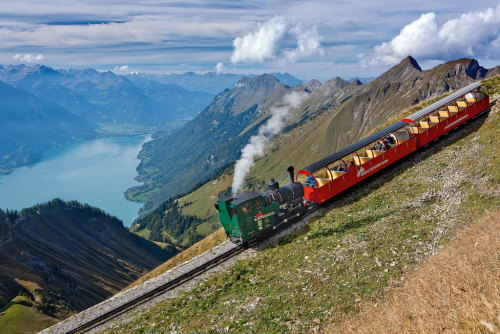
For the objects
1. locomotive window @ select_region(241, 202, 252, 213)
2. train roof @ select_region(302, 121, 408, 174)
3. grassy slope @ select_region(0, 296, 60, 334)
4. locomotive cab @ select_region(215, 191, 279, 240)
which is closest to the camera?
locomotive cab @ select_region(215, 191, 279, 240)

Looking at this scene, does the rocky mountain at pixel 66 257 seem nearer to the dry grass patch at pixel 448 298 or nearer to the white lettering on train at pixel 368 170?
the white lettering on train at pixel 368 170

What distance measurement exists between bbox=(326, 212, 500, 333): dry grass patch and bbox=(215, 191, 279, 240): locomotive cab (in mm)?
11745

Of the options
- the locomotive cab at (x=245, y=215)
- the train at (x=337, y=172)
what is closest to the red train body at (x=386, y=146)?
the train at (x=337, y=172)

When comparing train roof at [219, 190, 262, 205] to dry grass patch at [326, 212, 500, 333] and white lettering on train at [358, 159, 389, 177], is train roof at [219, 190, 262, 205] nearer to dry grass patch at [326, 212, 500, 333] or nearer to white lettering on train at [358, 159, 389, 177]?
white lettering on train at [358, 159, 389, 177]

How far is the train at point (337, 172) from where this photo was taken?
2359 cm

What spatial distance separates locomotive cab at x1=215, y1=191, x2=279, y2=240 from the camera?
2278 cm

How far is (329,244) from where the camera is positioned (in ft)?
65.5

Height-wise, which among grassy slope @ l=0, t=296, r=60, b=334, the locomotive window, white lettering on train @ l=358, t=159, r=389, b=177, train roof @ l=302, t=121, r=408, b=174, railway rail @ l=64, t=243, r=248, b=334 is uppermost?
train roof @ l=302, t=121, r=408, b=174

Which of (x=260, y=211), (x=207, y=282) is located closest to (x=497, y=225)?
(x=260, y=211)

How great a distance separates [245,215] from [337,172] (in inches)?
408

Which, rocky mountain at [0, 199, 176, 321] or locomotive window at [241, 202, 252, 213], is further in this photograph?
rocky mountain at [0, 199, 176, 321]

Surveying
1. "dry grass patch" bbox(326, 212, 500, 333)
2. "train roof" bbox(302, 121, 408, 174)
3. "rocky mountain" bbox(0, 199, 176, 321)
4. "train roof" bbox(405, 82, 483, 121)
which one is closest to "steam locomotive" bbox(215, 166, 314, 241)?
"train roof" bbox(302, 121, 408, 174)

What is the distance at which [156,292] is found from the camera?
2106 centimetres

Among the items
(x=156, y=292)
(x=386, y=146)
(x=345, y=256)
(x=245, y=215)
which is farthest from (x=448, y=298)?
(x=386, y=146)
